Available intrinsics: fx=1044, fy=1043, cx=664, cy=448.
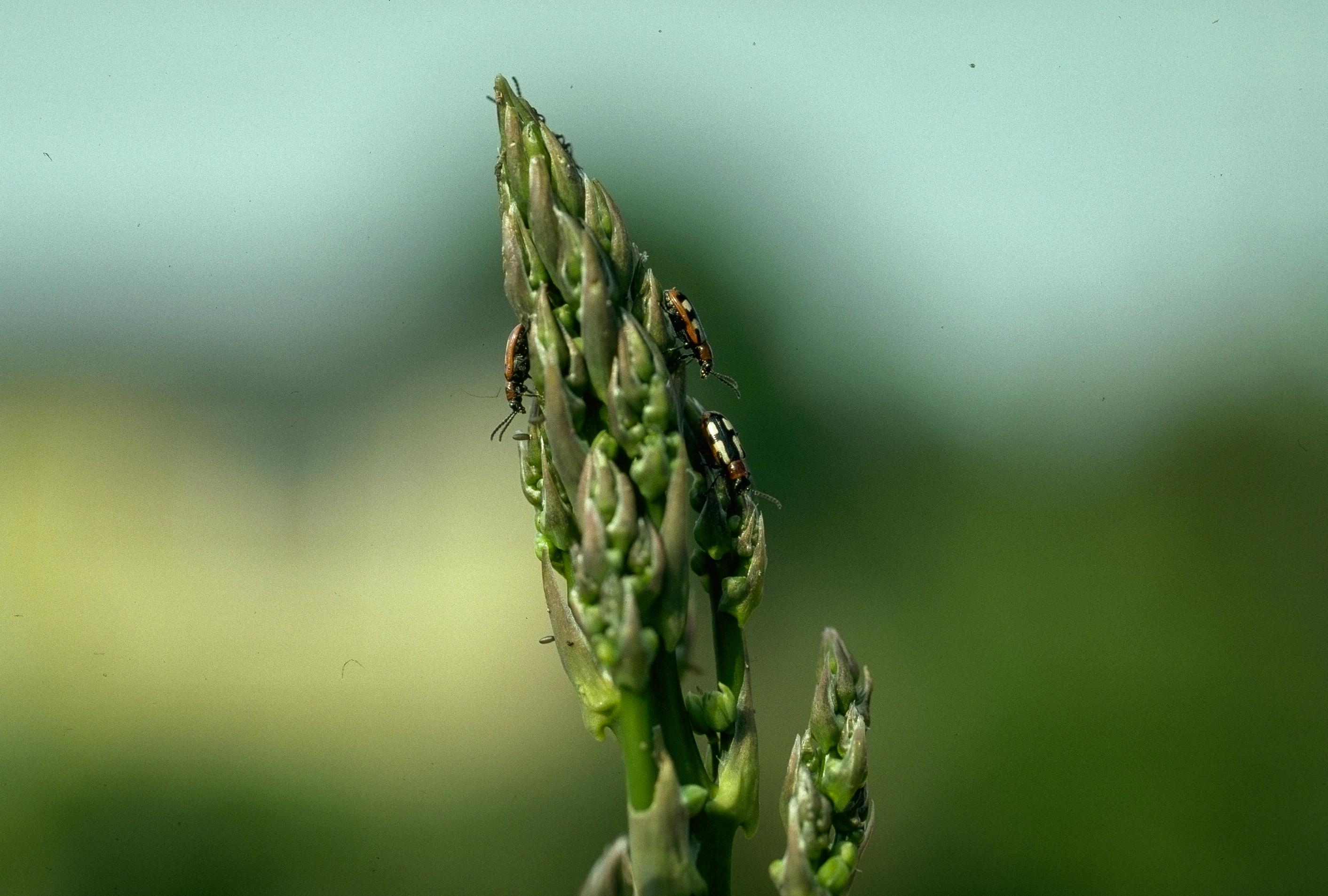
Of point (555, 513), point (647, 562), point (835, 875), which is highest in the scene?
point (555, 513)

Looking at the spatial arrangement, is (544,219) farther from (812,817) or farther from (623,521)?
(812,817)

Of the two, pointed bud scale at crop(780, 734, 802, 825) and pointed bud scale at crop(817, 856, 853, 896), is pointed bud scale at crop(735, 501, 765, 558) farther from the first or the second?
pointed bud scale at crop(817, 856, 853, 896)

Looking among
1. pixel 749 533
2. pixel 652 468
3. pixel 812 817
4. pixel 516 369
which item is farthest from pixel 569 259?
pixel 812 817

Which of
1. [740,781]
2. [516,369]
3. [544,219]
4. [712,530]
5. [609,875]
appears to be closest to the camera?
[609,875]

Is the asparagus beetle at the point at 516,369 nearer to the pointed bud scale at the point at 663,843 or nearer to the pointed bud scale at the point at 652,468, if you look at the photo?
the pointed bud scale at the point at 652,468

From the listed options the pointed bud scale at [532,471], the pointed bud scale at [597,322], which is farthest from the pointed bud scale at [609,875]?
the pointed bud scale at [597,322]

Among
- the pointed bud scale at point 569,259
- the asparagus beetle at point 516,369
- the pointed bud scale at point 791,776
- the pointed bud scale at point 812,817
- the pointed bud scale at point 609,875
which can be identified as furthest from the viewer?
the asparagus beetle at point 516,369

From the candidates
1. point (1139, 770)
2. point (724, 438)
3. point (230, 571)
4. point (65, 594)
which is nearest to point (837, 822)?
point (724, 438)

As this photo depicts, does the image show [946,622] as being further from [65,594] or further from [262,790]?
Result: [65,594]
